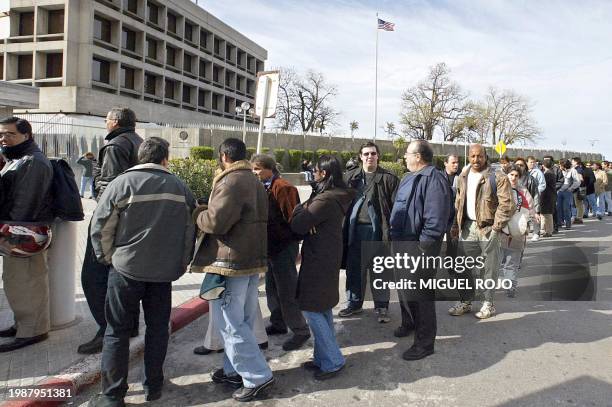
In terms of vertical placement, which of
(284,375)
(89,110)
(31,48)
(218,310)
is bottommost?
(284,375)

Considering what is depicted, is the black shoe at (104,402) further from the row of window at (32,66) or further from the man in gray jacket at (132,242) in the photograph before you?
the row of window at (32,66)

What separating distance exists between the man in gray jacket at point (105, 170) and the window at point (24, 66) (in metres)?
35.4

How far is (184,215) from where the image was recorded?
10.9 ft

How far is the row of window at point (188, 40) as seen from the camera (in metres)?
34.8

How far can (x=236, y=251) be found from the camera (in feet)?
10.8

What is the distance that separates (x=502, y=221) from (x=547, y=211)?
6.94 m

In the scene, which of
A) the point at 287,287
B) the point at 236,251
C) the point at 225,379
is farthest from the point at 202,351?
the point at 236,251

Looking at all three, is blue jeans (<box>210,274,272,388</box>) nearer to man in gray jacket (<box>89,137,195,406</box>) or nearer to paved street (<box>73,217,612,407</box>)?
paved street (<box>73,217,612,407</box>)

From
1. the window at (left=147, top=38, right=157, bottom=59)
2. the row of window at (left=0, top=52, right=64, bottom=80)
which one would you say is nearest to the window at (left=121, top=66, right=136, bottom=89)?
the window at (left=147, top=38, right=157, bottom=59)

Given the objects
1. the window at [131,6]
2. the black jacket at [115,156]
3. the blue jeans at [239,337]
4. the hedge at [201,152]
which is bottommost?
the blue jeans at [239,337]

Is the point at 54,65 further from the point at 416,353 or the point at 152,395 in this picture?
the point at 416,353

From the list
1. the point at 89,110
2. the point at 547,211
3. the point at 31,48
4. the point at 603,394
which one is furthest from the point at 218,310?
the point at 31,48

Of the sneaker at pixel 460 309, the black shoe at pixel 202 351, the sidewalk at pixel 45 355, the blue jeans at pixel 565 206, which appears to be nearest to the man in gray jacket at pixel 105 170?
the sidewalk at pixel 45 355

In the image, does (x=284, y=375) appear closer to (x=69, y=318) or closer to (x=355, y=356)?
(x=355, y=356)
